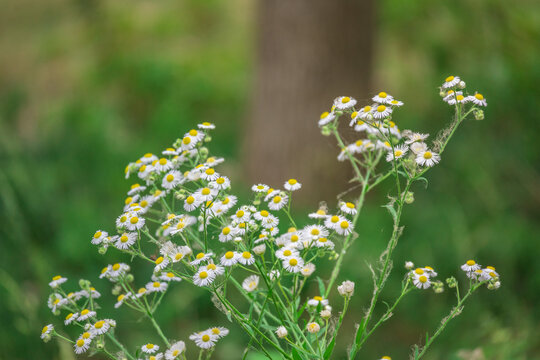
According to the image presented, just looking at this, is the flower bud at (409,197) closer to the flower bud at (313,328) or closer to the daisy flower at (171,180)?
the flower bud at (313,328)

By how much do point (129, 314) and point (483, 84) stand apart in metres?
2.81

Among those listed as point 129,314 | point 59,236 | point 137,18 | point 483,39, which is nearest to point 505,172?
point 483,39

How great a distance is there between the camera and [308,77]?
3.64m

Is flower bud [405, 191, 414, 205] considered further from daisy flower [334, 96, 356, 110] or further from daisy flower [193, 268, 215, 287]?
daisy flower [193, 268, 215, 287]

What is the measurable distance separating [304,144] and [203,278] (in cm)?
281

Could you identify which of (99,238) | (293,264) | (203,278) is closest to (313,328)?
(293,264)

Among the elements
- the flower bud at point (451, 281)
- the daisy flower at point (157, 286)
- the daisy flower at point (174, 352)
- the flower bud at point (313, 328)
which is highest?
the daisy flower at point (157, 286)

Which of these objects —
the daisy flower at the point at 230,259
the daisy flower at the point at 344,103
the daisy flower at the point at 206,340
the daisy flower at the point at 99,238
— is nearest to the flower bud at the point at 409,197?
the daisy flower at the point at 344,103

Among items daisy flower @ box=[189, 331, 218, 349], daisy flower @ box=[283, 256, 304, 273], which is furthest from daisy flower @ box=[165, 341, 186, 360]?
daisy flower @ box=[283, 256, 304, 273]

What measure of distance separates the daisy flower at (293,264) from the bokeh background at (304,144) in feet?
2.54

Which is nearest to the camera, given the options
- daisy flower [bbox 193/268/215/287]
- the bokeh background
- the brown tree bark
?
daisy flower [bbox 193/268/215/287]

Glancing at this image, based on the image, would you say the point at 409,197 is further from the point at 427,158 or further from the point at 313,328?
the point at 313,328

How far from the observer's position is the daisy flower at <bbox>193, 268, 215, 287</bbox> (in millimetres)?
938

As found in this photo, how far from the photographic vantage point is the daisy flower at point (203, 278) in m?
0.94
